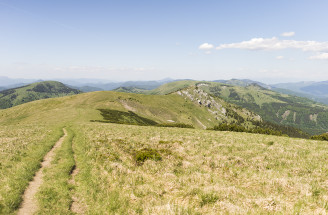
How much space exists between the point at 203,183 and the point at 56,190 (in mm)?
Answer: 8967

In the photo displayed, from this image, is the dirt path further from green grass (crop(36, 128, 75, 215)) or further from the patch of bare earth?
the patch of bare earth

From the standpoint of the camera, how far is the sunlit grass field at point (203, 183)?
7.05 metres

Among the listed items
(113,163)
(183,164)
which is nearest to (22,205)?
(113,163)

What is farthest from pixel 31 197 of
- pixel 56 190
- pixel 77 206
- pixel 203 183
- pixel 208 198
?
pixel 203 183

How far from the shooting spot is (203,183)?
9.66m

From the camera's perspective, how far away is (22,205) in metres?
8.48

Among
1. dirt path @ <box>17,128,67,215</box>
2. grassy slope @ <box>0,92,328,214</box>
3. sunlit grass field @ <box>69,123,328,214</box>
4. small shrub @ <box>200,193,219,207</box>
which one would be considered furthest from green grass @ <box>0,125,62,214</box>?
small shrub @ <box>200,193,219,207</box>

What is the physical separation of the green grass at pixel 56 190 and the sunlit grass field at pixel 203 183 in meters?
0.73

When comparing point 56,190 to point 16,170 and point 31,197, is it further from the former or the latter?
point 16,170

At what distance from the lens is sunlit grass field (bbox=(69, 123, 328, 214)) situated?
7.05 metres

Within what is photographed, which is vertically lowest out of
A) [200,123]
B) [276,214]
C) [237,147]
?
[200,123]

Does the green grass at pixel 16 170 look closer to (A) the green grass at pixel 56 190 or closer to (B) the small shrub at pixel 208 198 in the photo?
(A) the green grass at pixel 56 190

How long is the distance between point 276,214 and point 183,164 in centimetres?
791

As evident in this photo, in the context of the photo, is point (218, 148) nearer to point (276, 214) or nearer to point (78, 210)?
point (276, 214)
